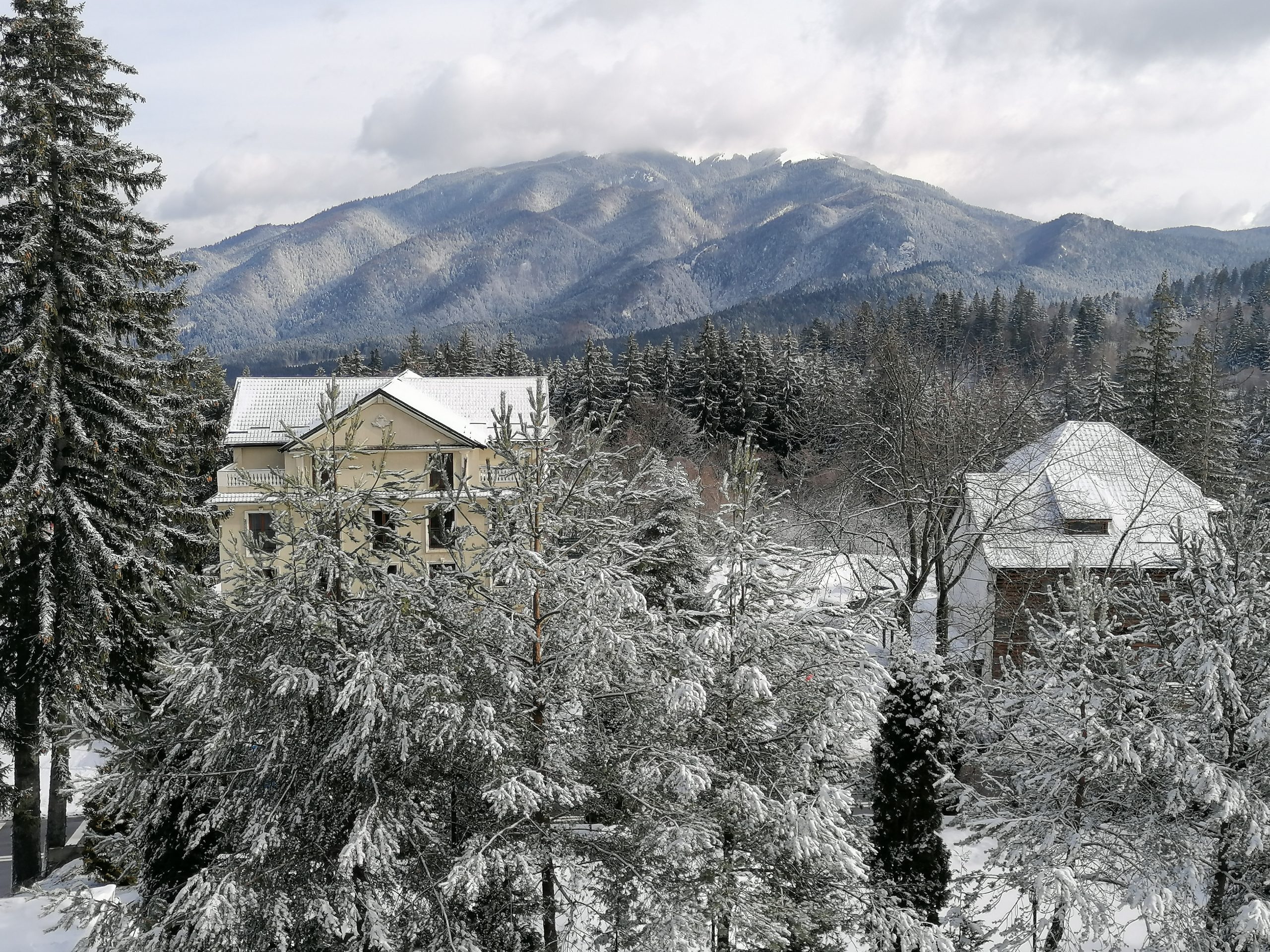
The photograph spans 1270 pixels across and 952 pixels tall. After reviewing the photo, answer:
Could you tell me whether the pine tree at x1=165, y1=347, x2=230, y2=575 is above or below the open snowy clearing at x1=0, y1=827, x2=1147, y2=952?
above

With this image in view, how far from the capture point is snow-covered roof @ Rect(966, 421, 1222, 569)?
60.1 ft

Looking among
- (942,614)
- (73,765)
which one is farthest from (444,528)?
(73,765)

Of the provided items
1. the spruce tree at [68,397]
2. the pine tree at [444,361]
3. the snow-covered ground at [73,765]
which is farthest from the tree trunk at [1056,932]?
the pine tree at [444,361]

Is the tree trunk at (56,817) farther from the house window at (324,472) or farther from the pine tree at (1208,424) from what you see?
the pine tree at (1208,424)

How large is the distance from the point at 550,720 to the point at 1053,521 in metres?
17.3

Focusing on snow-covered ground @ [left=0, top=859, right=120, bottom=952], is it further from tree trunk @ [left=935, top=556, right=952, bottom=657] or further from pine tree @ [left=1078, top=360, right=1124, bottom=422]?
pine tree @ [left=1078, top=360, right=1124, bottom=422]

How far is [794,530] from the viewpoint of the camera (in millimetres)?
30156

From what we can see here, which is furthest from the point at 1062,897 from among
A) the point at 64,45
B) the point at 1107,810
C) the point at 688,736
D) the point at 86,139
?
the point at 64,45

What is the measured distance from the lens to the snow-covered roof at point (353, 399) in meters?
27.4

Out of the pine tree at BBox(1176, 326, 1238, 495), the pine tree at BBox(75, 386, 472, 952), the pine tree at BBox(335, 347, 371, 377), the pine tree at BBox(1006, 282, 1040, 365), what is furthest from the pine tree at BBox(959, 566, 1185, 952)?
the pine tree at BBox(1006, 282, 1040, 365)

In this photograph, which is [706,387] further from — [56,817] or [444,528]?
[444,528]

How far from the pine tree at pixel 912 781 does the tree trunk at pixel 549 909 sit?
167 inches

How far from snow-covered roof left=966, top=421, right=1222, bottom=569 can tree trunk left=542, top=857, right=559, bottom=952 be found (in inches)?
465

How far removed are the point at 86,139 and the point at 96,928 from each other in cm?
1248
